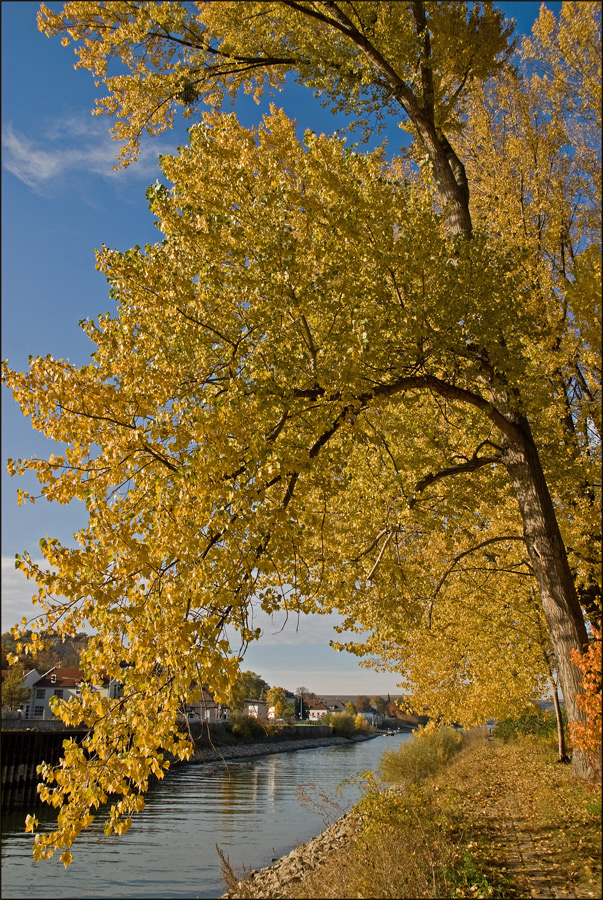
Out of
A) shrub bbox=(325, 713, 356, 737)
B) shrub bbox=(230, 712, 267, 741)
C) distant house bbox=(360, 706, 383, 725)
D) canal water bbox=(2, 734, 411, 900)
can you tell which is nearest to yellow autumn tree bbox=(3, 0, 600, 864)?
canal water bbox=(2, 734, 411, 900)

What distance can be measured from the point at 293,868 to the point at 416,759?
1227cm

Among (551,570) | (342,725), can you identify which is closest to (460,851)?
(551,570)

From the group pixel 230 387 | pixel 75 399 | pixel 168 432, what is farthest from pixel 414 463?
pixel 75 399

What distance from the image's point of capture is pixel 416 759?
21109 mm

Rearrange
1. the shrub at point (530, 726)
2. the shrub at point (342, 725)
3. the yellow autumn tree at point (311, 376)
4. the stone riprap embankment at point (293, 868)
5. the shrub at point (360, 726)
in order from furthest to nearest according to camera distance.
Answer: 1. the shrub at point (360, 726)
2. the shrub at point (342, 725)
3. the shrub at point (530, 726)
4. the stone riprap embankment at point (293, 868)
5. the yellow autumn tree at point (311, 376)

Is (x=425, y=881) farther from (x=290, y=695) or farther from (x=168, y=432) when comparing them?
(x=290, y=695)

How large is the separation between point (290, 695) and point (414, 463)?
14396cm

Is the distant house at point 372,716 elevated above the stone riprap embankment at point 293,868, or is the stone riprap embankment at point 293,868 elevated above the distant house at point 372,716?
the stone riprap embankment at point 293,868

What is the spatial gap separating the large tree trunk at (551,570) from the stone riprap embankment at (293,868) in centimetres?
437

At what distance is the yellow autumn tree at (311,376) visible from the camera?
536cm

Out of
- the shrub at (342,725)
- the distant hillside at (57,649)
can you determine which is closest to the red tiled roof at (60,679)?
the distant hillside at (57,649)

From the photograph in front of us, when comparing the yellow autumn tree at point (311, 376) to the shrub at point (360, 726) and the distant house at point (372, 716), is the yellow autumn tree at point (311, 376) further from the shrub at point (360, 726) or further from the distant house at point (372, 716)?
the distant house at point (372, 716)

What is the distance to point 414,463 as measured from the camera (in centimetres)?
912

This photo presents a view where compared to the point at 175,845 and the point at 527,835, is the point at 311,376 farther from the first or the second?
the point at 175,845
